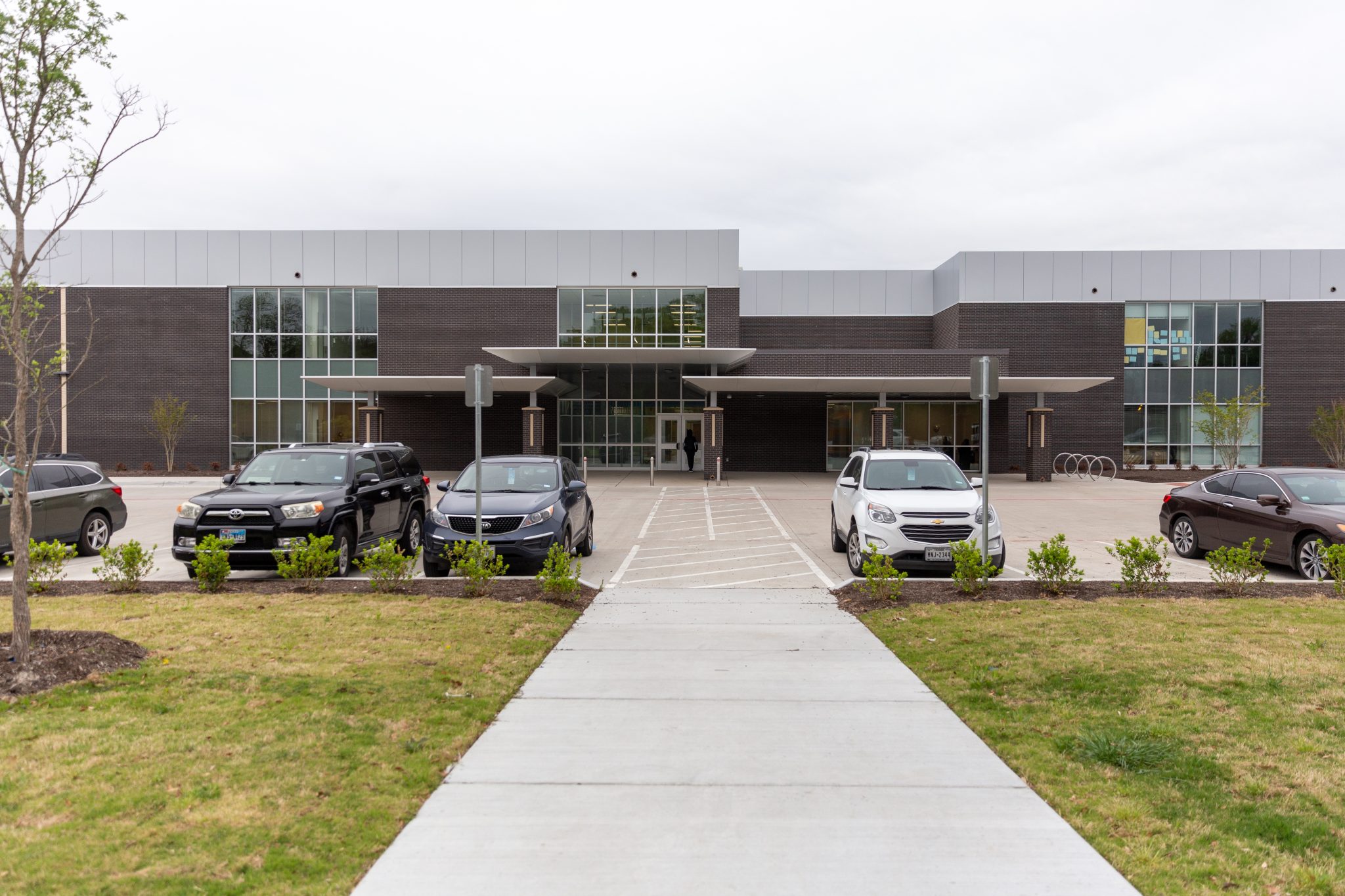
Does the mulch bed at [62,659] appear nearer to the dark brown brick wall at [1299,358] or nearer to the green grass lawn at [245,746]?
the green grass lawn at [245,746]

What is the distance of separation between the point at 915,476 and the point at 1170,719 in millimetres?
7151

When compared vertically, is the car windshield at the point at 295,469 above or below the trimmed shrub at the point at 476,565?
above

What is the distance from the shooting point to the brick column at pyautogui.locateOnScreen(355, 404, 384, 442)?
33.3 metres

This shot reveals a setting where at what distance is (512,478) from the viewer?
12.8 meters

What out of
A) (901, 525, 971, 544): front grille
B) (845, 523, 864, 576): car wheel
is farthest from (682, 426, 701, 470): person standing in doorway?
(901, 525, 971, 544): front grille

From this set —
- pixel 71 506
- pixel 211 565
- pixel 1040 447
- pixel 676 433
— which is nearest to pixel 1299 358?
pixel 1040 447

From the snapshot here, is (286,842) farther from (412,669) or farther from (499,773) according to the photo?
(412,669)

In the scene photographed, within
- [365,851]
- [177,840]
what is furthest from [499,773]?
[177,840]

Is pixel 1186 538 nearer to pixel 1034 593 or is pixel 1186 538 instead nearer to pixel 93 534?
pixel 1034 593

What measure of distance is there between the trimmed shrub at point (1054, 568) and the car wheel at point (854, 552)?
2.21 m

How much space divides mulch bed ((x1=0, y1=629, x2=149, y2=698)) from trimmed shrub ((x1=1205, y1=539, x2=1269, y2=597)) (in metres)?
10.7

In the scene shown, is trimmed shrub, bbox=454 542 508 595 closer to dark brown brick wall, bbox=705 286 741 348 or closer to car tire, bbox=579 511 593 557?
car tire, bbox=579 511 593 557

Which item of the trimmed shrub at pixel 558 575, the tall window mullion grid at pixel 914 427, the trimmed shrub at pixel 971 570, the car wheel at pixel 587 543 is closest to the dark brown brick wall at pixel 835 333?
the tall window mullion grid at pixel 914 427

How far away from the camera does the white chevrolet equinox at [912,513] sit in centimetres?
1105
